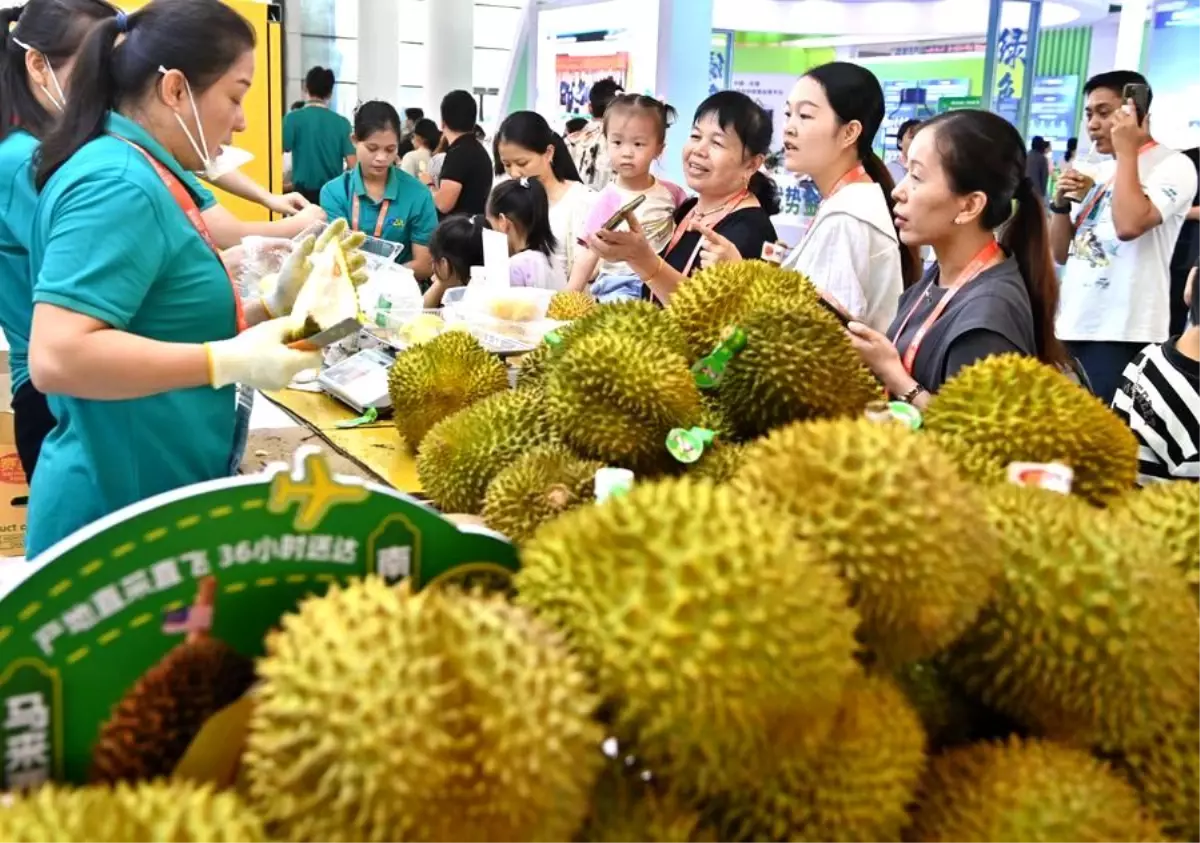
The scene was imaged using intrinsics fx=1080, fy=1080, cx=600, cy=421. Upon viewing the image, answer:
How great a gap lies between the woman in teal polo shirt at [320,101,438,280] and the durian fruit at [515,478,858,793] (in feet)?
15.2

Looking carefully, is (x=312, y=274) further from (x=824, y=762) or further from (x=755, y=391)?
(x=824, y=762)

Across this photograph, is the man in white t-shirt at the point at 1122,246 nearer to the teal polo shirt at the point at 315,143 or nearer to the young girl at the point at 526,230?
the young girl at the point at 526,230

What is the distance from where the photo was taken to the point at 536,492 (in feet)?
4.50

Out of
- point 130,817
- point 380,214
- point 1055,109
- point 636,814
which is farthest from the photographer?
point 1055,109

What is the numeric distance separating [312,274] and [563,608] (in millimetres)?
1358

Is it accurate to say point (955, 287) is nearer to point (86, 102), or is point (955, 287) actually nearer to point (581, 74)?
point (86, 102)

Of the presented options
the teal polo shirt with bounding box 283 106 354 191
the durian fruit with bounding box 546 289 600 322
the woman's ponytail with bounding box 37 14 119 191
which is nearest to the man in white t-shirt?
the durian fruit with bounding box 546 289 600 322

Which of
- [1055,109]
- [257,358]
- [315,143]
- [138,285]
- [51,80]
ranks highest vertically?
[1055,109]

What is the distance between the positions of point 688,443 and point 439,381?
0.98m

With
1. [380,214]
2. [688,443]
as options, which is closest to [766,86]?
[380,214]

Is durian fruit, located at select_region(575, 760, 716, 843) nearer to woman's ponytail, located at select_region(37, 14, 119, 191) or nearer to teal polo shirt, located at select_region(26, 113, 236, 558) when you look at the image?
teal polo shirt, located at select_region(26, 113, 236, 558)

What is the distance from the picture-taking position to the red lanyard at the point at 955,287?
7.66ft

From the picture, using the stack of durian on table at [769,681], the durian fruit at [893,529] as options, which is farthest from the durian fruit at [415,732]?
the durian fruit at [893,529]

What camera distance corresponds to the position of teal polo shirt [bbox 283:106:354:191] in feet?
24.7
